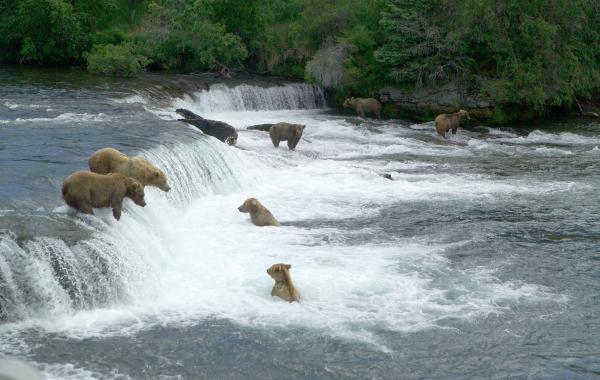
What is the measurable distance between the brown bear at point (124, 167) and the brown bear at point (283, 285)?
2.94m

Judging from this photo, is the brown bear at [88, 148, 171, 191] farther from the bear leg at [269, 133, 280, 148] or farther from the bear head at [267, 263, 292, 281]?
the bear leg at [269, 133, 280, 148]

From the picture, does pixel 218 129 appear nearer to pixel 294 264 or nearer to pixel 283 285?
pixel 294 264

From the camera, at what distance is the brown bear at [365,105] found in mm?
26750

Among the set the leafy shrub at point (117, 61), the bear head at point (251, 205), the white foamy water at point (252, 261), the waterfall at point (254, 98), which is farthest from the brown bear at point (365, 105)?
the bear head at point (251, 205)

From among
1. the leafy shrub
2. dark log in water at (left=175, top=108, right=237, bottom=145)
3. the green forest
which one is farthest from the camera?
the leafy shrub

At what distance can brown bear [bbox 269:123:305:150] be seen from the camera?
19.2 m

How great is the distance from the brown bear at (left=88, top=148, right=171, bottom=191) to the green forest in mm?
17398

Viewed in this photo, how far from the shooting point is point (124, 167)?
1055 centimetres

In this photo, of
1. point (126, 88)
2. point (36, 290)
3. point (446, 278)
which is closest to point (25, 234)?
point (36, 290)

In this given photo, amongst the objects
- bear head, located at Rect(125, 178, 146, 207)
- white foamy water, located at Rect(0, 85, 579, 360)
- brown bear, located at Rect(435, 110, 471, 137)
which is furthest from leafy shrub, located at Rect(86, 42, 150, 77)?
bear head, located at Rect(125, 178, 146, 207)

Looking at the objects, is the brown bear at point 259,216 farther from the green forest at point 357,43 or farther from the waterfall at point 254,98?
the green forest at point 357,43

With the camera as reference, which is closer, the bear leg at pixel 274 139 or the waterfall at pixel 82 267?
the waterfall at pixel 82 267

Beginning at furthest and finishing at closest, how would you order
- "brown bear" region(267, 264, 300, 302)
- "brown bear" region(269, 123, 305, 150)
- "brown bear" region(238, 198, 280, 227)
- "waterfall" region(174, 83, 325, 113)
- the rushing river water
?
"waterfall" region(174, 83, 325, 113) → "brown bear" region(269, 123, 305, 150) → "brown bear" region(238, 198, 280, 227) → "brown bear" region(267, 264, 300, 302) → the rushing river water

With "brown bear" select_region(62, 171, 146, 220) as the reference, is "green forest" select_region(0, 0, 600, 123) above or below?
above
